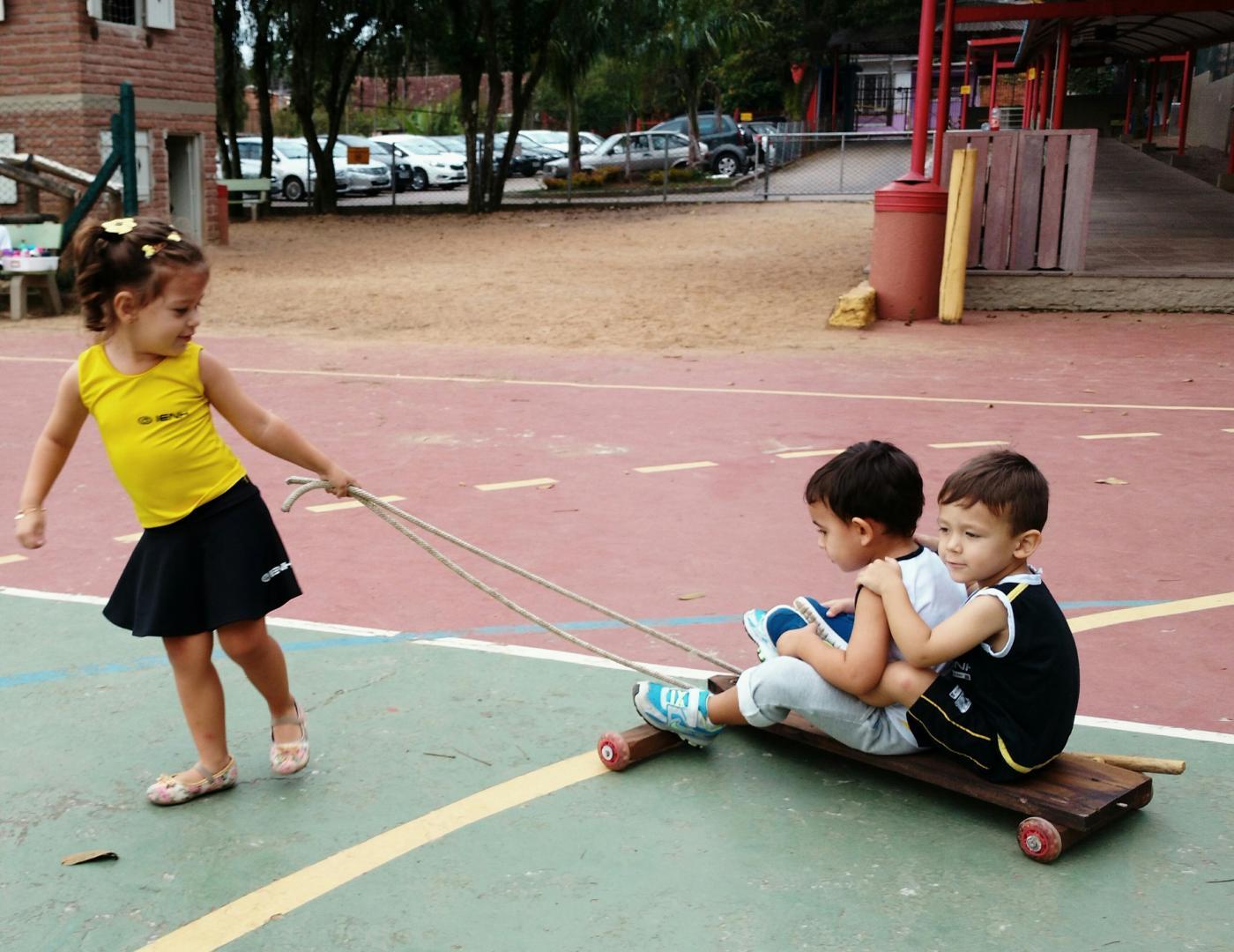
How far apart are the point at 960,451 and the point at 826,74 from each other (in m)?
44.3

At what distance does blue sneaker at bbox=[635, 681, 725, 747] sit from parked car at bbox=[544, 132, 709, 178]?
36.1 metres

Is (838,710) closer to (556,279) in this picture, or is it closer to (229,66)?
(556,279)

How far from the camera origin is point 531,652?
474cm

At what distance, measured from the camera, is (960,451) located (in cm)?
773

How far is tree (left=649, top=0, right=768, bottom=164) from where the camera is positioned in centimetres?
4012

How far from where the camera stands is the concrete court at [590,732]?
3107 millimetres

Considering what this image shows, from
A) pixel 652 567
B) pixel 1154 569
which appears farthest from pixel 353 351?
pixel 1154 569

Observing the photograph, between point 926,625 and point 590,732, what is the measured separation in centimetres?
114

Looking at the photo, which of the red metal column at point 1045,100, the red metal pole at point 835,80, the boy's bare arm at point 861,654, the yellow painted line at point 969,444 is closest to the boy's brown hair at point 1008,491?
the boy's bare arm at point 861,654

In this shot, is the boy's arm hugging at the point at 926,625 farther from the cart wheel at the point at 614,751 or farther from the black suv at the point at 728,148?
the black suv at the point at 728,148

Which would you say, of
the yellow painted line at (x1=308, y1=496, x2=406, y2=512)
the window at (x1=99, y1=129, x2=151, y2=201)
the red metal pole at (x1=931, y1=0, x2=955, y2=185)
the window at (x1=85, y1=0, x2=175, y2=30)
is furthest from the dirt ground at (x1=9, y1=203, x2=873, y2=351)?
the yellow painted line at (x1=308, y1=496, x2=406, y2=512)

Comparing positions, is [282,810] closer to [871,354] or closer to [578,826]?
[578,826]

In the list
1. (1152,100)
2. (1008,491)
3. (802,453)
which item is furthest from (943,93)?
(1152,100)

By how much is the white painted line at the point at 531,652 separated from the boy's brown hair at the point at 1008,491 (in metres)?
1.09
